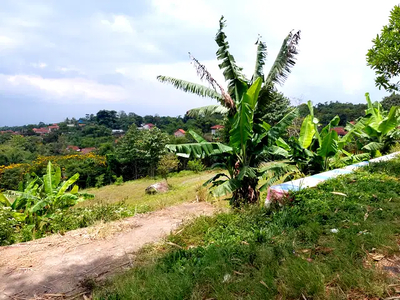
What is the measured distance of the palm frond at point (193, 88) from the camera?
719cm

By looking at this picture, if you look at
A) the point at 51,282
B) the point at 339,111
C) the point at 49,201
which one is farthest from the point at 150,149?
the point at 339,111

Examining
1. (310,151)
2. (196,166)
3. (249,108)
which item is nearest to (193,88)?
(249,108)

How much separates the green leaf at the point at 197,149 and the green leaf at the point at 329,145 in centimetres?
332

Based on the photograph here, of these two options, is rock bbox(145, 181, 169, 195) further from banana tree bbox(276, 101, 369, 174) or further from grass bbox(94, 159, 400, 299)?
grass bbox(94, 159, 400, 299)

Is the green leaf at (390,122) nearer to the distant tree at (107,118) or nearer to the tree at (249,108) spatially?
the tree at (249,108)

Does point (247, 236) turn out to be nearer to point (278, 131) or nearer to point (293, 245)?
point (293, 245)

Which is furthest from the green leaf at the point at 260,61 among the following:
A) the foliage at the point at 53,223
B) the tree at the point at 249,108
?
the foliage at the point at 53,223

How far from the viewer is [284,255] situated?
2.80m

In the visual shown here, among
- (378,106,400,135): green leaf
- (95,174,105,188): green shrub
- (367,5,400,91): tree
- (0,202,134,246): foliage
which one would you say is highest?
(367,5,400,91): tree

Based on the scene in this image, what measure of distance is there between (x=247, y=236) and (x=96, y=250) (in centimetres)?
252

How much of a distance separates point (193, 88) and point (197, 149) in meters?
2.18

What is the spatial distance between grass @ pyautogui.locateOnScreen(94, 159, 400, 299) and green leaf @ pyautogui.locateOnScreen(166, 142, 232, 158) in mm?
1729

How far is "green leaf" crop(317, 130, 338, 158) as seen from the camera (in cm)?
767

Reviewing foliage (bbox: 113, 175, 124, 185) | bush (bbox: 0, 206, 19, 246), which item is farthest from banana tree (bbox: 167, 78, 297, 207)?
foliage (bbox: 113, 175, 124, 185)
